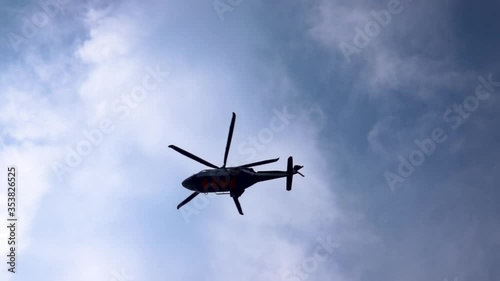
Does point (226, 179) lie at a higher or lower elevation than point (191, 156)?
lower

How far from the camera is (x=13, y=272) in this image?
2683 cm

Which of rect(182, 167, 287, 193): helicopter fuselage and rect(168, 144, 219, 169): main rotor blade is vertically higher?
rect(168, 144, 219, 169): main rotor blade

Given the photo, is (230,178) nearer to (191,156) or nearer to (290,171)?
(191,156)

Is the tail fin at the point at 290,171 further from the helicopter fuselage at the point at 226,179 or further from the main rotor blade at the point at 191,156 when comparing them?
the main rotor blade at the point at 191,156

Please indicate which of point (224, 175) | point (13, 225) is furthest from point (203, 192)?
point (13, 225)

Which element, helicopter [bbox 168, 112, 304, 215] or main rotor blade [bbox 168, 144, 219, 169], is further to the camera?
helicopter [bbox 168, 112, 304, 215]

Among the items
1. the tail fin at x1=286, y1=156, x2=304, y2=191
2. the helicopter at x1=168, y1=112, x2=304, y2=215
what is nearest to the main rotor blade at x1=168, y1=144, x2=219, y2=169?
the helicopter at x1=168, y1=112, x2=304, y2=215

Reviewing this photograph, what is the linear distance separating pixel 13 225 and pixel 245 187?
19.8 metres

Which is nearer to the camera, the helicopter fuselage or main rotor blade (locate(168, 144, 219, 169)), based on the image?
main rotor blade (locate(168, 144, 219, 169))

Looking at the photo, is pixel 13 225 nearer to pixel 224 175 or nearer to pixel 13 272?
pixel 13 272

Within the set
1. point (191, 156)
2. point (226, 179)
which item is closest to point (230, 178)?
point (226, 179)

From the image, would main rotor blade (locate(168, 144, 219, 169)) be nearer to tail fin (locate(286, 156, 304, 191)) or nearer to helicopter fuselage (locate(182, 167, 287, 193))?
helicopter fuselage (locate(182, 167, 287, 193))

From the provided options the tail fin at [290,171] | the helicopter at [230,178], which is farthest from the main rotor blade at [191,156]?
the tail fin at [290,171]

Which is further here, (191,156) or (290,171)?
(290,171)
